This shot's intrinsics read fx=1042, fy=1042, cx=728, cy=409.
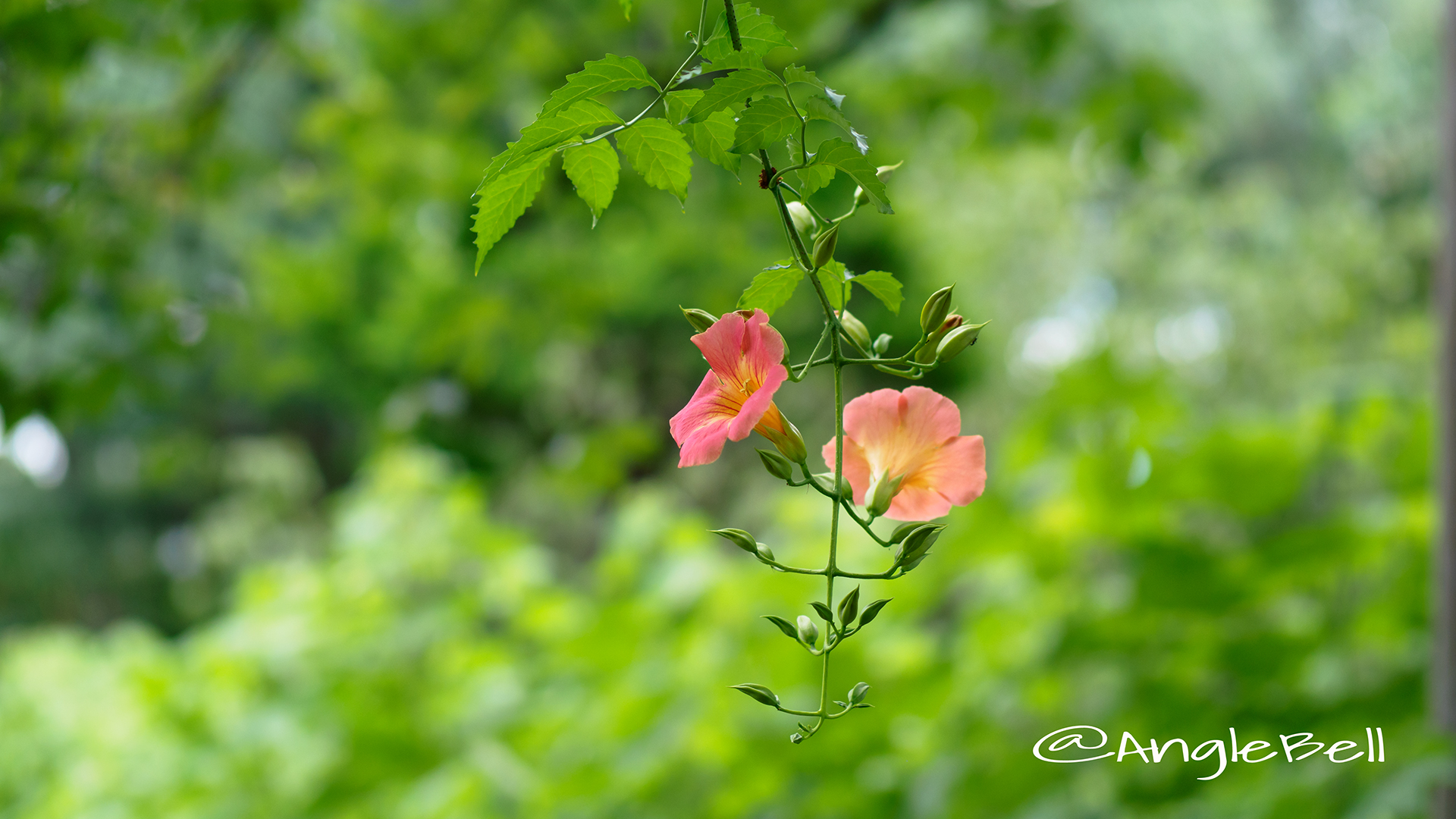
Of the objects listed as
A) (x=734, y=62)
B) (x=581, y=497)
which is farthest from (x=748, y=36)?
(x=581, y=497)

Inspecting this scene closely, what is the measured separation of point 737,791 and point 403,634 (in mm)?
534

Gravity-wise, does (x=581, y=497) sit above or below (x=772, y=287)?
above

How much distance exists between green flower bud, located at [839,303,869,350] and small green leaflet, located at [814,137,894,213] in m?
0.02

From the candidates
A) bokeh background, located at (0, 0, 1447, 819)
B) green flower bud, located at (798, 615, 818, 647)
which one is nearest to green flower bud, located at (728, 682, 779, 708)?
green flower bud, located at (798, 615, 818, 647)

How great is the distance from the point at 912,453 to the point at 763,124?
0.05 metres

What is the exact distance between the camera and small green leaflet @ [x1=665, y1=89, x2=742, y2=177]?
16 centimetres

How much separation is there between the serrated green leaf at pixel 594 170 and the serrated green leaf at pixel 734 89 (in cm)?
2

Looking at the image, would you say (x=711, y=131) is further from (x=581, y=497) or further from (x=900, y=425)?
(x=581, y=497)

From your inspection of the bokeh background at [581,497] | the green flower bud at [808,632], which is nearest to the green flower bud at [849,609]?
the green flower bud at [808,632]

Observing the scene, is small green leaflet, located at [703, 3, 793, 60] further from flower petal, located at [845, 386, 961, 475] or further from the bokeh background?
the bokeh background

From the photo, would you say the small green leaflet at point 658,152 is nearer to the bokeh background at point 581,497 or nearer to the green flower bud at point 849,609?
the green flower bud at point 849,609

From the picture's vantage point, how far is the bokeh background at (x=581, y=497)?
0.78m

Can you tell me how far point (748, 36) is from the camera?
0.16 meters

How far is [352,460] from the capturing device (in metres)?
3.94
